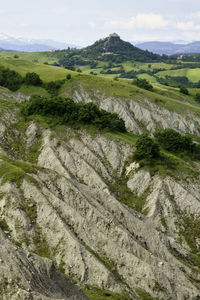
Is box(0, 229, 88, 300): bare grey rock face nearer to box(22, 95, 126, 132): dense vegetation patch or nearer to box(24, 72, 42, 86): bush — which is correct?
box(22, 95, 126, 132): dense vegetation patch

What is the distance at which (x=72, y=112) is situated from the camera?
8412 cm

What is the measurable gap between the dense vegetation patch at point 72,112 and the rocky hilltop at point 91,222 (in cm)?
585

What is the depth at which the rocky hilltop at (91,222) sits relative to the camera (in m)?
36.2

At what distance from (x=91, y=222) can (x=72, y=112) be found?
141 feet

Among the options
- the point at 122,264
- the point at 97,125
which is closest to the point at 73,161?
the point at 97,125

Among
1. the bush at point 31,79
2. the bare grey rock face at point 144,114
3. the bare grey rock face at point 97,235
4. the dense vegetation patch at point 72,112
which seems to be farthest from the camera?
the bush at point 31,79

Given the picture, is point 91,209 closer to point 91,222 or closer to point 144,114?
point 91,222

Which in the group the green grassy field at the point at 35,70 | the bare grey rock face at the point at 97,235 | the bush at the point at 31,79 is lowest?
the bare grey rock face at the point at 97,235

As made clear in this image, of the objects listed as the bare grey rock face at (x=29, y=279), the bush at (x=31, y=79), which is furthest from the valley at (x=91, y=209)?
the bush at (x=31, y=79)

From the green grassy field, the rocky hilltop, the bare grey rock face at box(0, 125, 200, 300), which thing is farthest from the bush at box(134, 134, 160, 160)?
Result: the green grassy field

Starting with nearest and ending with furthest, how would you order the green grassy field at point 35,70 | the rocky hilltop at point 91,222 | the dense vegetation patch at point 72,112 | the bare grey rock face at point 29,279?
the bare grey rock face at point 29,279, the rocky hilltop at point 91,222, the dense vegetation patch at point 72,112, the green grassy field at point 35,70

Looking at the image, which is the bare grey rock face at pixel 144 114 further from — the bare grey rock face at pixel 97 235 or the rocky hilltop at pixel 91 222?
the bare grey rock face at pixel 97 235

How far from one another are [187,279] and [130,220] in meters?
13.6

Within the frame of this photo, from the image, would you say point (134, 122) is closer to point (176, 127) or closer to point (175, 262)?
point (176, 127)
